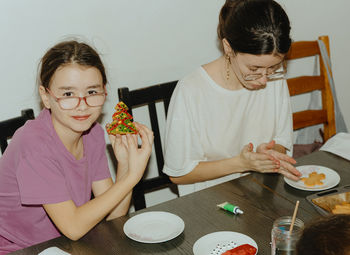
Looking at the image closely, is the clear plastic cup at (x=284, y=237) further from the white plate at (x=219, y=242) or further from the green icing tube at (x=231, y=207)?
the green icing tube at (x=231, y=207)

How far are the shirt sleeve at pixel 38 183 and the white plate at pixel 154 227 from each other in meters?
0.28

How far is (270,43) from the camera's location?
198 centimetres

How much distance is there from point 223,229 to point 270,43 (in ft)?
2.73

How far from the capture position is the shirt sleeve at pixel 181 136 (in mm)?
2230

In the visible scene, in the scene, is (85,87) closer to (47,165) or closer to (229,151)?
(47,165)

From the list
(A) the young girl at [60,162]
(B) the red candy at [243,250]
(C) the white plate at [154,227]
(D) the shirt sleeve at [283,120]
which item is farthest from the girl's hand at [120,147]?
(D) the shirt sleeve at [283,120]

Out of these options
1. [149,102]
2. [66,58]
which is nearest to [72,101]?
[66,58]

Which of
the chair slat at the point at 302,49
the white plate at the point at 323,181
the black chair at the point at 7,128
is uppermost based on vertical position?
the chair slat at the point at 302,49

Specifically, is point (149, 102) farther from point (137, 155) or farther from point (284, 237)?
point (284, 237)

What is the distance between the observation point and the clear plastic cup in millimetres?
1335

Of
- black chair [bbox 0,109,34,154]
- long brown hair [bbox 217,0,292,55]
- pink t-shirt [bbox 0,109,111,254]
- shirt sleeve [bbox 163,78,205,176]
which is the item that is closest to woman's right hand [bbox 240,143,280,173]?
shirt sleeve [bbox 163,78,205,176]

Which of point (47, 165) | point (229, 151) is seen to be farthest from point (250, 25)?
point (47, 165)

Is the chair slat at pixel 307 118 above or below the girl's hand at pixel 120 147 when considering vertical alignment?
below

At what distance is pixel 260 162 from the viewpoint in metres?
1.96
